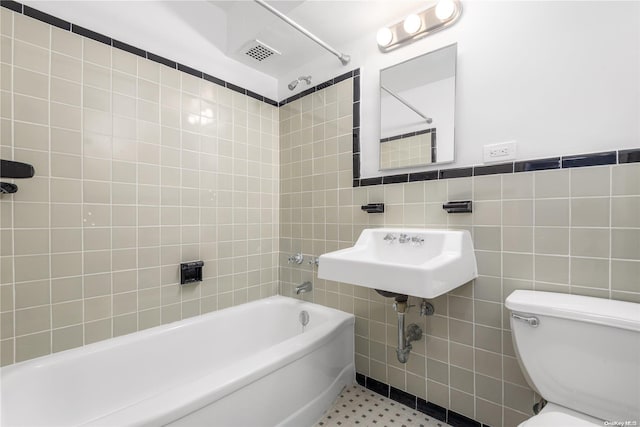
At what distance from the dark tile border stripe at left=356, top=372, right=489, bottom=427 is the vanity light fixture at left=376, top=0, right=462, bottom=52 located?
80.0 inches

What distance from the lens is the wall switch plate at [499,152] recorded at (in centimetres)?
126

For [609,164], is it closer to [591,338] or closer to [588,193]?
[588,193]

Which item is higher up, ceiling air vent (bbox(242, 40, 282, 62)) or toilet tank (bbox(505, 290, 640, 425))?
ceiling air vent (bbox(242, 40, 282, 62))

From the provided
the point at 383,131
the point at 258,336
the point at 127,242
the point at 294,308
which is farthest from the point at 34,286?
the point at 383,131

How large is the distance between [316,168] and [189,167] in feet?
2.81

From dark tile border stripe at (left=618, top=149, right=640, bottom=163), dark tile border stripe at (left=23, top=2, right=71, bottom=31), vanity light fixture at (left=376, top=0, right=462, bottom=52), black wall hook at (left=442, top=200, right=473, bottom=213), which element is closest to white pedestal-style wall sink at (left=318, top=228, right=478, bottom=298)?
black wall hook at (left=442, top=200, right=473, bottom=213)

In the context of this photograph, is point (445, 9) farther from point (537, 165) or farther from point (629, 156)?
point (629, 156)

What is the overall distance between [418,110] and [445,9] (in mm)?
485

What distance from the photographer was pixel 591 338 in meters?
0.92

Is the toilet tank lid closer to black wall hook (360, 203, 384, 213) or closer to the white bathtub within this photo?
black wall hook (360, 203, 384, 213)

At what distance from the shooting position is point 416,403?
155 centimetres

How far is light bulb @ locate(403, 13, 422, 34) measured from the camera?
4.92ft

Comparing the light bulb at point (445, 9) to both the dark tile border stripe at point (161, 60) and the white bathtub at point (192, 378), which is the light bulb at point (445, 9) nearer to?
the dark tile border stripe at point (161, 60)

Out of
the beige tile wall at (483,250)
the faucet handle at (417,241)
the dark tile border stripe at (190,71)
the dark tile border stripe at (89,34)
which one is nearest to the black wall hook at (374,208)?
the beige tile wall at (483,250)
